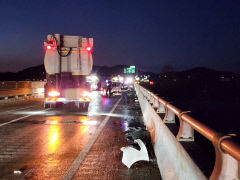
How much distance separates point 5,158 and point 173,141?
4042mm

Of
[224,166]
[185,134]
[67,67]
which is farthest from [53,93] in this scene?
[224,166]

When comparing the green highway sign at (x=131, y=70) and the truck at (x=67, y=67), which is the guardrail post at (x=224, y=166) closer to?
the truck at (x=67, y=67)

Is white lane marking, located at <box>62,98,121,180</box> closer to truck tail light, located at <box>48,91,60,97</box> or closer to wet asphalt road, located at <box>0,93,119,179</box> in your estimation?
wet asphalt road, located at <box>0,93,119,179</box>

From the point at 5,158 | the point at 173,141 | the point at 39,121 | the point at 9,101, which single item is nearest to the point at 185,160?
the point at 173,141

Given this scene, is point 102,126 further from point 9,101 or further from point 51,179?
point 9,101

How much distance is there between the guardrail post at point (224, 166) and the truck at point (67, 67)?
48.9 ft

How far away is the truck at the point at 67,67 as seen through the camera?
1714 cm

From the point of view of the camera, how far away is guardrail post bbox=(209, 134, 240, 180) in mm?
2734

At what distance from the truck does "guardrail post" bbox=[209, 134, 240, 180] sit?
14893 mm

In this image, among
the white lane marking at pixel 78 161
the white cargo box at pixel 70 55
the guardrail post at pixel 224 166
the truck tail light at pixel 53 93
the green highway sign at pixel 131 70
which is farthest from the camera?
the green highway sign at pixel 131 70

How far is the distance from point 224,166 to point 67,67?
50.1ft

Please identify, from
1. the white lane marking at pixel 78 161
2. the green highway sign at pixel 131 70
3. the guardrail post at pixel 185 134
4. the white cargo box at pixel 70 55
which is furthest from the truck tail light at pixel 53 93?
the green highway sign at pixel 131 70

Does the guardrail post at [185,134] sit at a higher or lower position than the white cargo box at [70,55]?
lower

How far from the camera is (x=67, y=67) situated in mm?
17469
